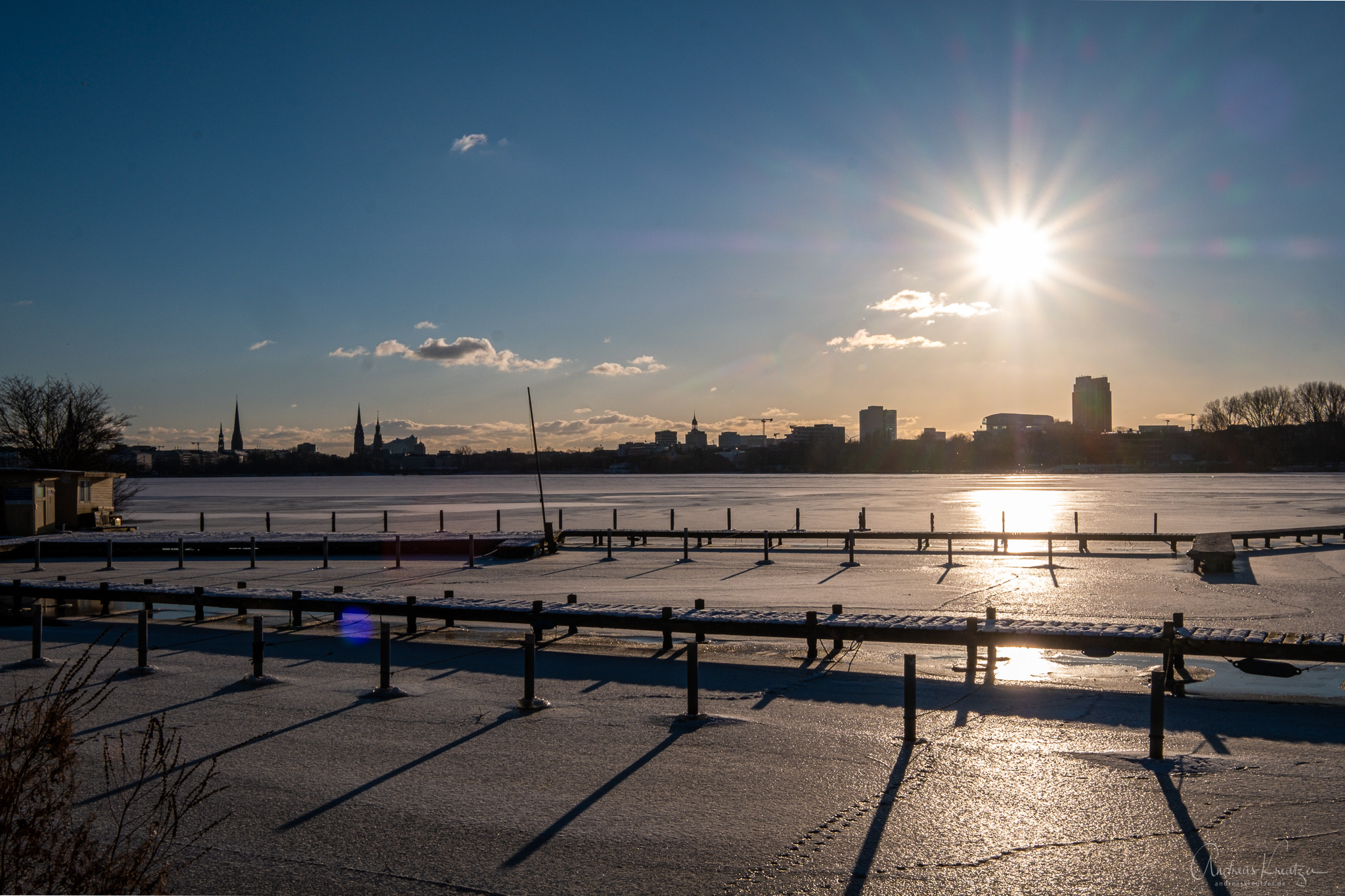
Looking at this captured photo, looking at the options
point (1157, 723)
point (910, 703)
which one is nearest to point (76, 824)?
point (910, 703)

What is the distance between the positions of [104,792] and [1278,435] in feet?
744

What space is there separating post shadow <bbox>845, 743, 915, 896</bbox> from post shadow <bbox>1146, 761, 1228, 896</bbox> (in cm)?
193

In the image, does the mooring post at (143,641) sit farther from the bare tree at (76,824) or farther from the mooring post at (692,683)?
the mooring post at (692,683)

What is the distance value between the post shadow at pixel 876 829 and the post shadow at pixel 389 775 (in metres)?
3.84

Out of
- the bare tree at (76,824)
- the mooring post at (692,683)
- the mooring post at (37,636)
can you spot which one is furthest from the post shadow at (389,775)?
the mooring post at (37,636)

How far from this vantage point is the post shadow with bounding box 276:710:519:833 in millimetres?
6623

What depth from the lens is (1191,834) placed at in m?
6.24

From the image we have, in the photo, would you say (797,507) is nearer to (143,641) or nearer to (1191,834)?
(143,641)

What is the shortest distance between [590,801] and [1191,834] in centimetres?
423

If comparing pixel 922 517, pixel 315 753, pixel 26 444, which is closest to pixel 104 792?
pixel 315 753

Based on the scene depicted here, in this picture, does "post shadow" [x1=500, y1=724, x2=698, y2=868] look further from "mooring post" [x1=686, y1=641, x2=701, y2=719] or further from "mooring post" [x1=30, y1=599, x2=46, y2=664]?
"mooring post" [x1=30, y1=599, x2=46, y2=664]

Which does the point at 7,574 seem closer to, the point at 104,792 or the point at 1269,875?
the point at 104,792

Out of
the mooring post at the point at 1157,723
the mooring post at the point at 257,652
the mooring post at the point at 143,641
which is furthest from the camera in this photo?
the mooring post at the point at 143,641

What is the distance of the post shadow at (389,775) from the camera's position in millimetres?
6623
